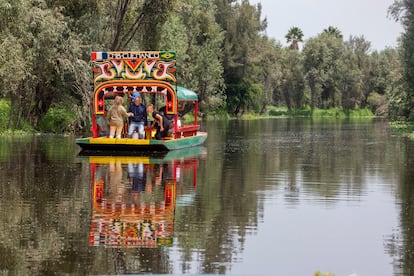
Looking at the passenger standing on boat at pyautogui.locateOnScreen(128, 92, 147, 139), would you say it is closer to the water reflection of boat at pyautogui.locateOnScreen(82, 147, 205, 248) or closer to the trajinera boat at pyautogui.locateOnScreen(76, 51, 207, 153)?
the trajinera boat at pyautogui.locateOnScreen(76, 51, 207, 153)

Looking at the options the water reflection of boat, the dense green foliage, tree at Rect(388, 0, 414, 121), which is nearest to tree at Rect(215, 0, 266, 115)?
Answer: the dense green foliage

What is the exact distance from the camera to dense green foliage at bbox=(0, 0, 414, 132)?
39.5m

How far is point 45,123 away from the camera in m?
43.3

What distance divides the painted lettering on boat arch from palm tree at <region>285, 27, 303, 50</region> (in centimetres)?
13080

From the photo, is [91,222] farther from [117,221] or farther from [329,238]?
[329,238]

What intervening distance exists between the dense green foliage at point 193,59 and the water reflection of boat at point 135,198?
13.9 metres

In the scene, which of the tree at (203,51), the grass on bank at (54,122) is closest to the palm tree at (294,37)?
the tree at (203,51)

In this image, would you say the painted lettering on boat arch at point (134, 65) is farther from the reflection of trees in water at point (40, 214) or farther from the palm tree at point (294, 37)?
the palm tree at point (294, 37)

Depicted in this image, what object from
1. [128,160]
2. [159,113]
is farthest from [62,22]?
[128,160]

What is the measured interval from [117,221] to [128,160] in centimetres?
1296

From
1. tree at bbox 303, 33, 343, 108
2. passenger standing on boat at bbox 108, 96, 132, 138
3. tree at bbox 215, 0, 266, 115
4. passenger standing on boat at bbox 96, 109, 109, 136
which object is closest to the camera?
passenger standing on boat at bbox 108, 96, 132, 138

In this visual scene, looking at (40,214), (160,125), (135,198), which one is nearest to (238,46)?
(160,125)

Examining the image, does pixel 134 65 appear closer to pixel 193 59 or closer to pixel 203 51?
pixel 193 59

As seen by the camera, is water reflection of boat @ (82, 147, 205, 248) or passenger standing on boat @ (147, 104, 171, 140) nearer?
→ water reflection of boat @ (82, 147, 205, 248)
